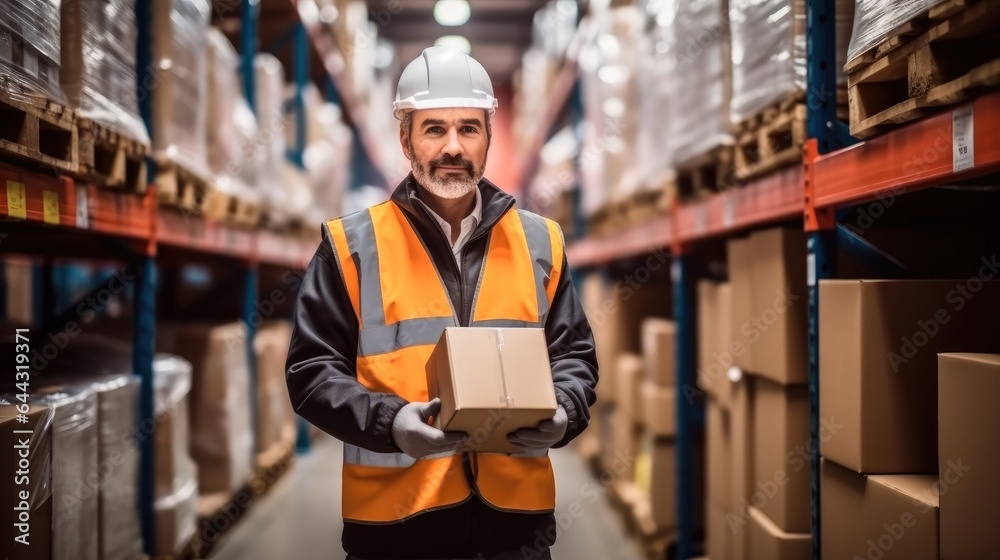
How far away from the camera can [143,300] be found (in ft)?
12.0

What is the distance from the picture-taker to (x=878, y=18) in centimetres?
196

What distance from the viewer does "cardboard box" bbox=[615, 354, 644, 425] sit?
5.11 meters

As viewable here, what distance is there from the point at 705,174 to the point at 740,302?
0.72 m

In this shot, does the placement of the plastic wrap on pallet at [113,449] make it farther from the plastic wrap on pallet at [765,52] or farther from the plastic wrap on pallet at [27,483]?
the plastic wrap on pallet at [765,52]

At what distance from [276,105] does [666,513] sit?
3978 millimetres

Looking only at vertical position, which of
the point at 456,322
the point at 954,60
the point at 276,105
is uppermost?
the point at 276,105

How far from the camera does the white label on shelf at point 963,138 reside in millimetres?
1673

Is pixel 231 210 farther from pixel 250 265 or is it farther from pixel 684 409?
pixel 684 409

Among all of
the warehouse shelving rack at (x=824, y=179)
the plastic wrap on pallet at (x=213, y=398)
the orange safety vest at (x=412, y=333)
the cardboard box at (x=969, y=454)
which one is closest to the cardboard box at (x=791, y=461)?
the warehouse shelving rack at (x=824, y=179)

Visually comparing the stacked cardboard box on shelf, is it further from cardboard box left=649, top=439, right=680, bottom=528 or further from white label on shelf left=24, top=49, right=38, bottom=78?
white label on shelf left=24, top=49, right=38, bottom=78

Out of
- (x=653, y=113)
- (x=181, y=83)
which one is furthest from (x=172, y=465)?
(x=653, y=113)

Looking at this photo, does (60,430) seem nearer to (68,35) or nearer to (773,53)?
(68,35)

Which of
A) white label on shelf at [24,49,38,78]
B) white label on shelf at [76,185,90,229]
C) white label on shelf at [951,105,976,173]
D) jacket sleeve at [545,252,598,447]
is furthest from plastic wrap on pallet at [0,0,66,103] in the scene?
white label on shelf at [951,105,976,173]

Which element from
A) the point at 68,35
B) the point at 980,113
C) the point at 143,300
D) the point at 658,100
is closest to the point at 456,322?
the point at 980,113
